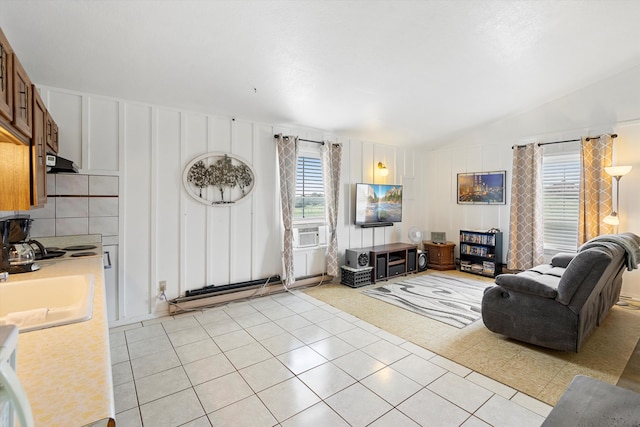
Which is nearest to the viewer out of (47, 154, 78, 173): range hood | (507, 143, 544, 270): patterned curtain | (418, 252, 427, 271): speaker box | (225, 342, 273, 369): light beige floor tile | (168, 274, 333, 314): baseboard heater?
(47, 154, 78, 173): range hood

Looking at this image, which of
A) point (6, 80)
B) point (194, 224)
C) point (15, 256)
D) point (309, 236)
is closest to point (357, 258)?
point (309, 236)

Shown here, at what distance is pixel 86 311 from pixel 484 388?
2.56 meters

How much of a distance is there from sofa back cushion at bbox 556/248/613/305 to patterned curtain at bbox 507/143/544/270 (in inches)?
103

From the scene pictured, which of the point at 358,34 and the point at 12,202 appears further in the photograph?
the point at 358,34

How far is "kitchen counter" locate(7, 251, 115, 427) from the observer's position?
0.68 m

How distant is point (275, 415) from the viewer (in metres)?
2.01

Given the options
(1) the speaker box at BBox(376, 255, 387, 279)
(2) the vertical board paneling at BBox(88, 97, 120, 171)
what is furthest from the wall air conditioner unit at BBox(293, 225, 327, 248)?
(2) the vertical board paneling at BBox(88, 97, 120, 171)

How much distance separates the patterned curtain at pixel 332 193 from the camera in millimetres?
5027

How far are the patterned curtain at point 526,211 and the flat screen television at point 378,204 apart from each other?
1936 millimetres

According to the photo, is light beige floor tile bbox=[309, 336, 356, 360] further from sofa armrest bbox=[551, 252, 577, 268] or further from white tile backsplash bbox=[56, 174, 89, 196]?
sofa armrest bbox=[551, 252, 577, 268]

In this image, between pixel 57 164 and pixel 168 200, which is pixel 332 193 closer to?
pixel 168 200

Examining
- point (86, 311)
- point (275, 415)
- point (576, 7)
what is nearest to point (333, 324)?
point (275, 415)

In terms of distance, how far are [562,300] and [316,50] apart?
10.2ft

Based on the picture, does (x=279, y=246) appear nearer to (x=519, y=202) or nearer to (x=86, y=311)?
(x=86, y=311)
